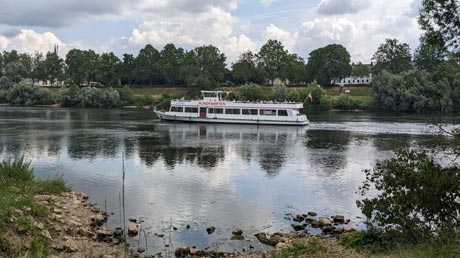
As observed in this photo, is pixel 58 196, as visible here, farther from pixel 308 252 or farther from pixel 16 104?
pixel 16 104

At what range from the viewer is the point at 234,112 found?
69.1 metres

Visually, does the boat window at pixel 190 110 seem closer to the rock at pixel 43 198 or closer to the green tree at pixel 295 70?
the rock at pixel 43 198

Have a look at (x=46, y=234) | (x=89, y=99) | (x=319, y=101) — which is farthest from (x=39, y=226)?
(x=89, y=99)

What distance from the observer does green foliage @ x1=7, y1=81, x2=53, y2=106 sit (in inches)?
4555

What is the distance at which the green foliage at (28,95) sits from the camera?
115688 millimetres

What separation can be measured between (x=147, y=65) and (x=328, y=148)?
3882 inches

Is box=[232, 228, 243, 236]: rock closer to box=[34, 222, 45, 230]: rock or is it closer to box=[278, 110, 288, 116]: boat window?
box=[34, 222, 45, 230]: rock

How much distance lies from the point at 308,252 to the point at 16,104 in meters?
117

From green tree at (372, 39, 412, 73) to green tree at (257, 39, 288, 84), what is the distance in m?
26.0

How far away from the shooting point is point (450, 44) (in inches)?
502

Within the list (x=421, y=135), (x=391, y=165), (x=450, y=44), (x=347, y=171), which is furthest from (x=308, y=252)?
(x=421, y=135)

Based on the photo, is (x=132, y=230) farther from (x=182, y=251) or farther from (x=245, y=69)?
(x=245, y=69)

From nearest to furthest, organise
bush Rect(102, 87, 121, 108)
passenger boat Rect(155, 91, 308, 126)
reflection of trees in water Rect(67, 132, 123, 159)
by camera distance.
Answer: reflection of trees in water Rect(67, 132, 123, 159), passenger boat Rect(155, 91, 308, 126), bush Rect(102, 87, 121, 108)

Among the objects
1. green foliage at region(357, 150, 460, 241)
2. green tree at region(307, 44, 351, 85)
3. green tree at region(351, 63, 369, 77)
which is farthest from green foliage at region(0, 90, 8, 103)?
green foliage at region(357, 150, 460, 241)
